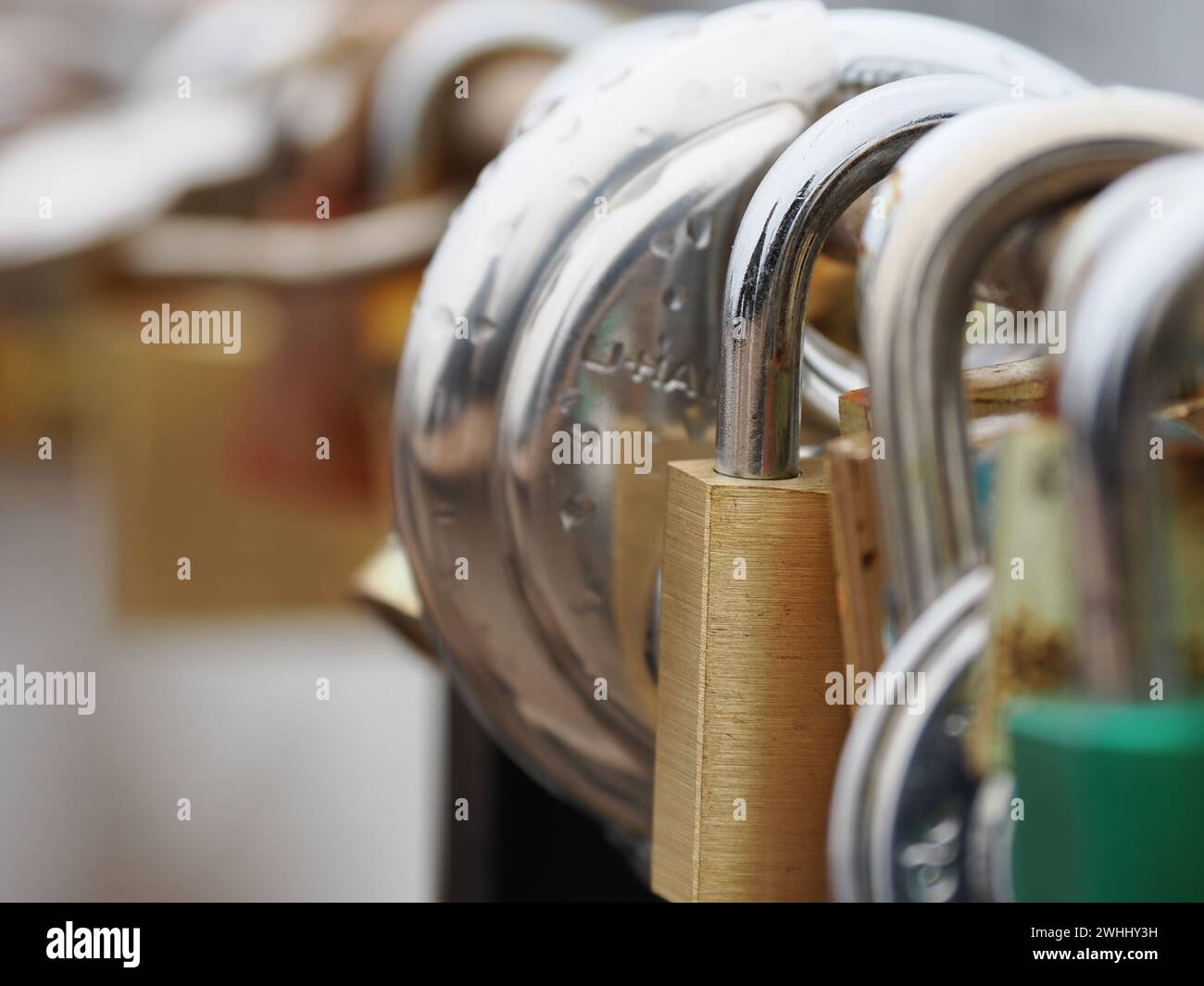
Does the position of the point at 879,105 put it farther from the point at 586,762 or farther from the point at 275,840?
the point at 275,840

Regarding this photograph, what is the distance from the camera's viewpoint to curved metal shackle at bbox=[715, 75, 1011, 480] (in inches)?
10.9

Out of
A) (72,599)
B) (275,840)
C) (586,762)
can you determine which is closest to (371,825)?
(275,840)

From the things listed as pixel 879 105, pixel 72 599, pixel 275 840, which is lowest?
pixel 275 840

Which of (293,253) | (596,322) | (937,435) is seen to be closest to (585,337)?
(596,322)

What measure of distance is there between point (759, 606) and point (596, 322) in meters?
0.07

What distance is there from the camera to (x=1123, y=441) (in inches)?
7.1

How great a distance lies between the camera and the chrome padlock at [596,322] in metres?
0.33

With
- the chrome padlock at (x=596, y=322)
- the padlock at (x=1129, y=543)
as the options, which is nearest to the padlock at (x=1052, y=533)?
the padlock at (x=1129, y=543)

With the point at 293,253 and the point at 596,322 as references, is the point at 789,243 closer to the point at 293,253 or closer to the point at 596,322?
the point at 596,322

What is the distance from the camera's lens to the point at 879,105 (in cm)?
28

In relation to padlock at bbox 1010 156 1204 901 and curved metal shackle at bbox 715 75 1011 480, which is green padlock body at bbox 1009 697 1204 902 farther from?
curved metal shackle at bbox 715 75 1011 480

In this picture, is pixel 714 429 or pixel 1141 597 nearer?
pixel 1141 597

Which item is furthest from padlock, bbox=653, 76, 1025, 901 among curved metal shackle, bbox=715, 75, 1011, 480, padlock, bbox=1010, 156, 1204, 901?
padlock, bbox=1010, 156, 1204, 901
